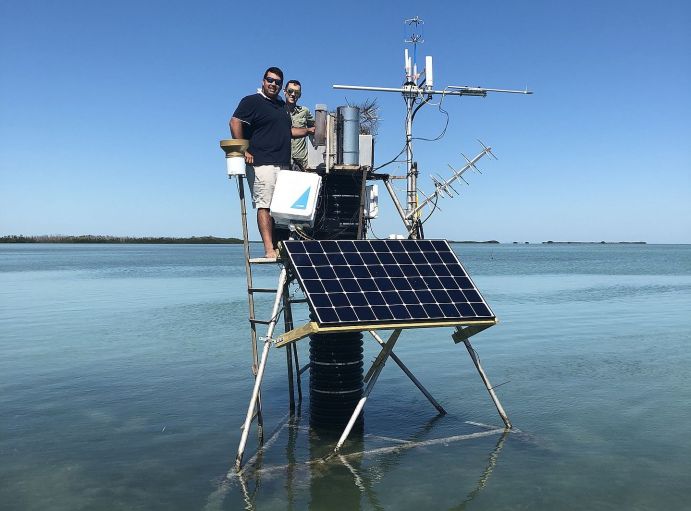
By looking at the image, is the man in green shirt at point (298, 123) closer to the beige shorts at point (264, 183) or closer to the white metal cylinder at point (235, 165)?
the beige shorts at point (264, 183)

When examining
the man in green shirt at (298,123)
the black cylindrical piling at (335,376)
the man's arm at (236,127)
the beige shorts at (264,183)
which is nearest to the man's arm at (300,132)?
the man in green shirt at (298,123)

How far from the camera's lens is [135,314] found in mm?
30797

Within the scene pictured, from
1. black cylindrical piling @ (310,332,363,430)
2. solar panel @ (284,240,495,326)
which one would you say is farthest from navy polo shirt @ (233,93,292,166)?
black cylindrical piling @ (310,332,363,430)

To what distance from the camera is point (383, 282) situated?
9.97m

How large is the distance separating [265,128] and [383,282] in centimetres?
327

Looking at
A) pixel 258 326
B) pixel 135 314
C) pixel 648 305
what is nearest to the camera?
pixel 258 326

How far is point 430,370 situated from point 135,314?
1796 cm

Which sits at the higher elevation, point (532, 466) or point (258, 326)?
point (532, 466)

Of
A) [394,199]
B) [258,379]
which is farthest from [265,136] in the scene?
[258,379]

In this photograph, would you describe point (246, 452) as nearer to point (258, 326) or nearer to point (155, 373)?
point (155, 373)

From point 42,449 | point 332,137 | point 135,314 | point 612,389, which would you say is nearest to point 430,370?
point 612,389

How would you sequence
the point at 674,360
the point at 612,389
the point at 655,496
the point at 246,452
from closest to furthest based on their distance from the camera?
the point at 655,496, the point at 246,452, the point at 612,389, the point at 674,360

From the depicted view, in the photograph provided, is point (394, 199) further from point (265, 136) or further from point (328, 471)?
point (328, 471)

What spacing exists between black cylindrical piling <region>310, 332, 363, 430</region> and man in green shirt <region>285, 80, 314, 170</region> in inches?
127
